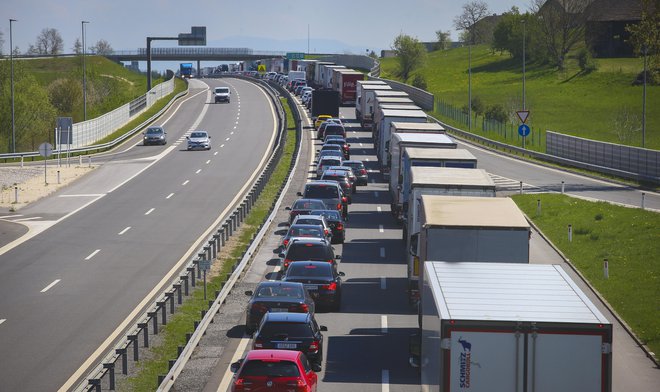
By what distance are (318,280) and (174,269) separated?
8870 mm

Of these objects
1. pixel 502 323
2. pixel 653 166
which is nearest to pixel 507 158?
pixel 653 166

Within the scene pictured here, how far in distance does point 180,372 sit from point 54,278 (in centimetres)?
1382

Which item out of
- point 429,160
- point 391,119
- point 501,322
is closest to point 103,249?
point 429,160

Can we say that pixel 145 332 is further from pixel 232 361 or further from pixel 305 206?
pixel 305 206

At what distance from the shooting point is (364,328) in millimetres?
27250

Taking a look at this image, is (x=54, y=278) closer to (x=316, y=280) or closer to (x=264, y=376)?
(x=316, y=280)

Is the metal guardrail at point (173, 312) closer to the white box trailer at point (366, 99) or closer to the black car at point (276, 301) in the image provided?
the black car at point (276, 301)

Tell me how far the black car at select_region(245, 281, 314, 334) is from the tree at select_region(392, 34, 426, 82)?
145841mm

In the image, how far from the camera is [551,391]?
1374cm

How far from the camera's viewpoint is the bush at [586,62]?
144100mm

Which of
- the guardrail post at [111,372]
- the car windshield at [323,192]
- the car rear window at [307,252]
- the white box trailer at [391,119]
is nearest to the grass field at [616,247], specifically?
the white box trailer at [391,119]

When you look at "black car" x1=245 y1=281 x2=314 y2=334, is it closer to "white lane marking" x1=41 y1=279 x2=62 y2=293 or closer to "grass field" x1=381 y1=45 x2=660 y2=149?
"white lane marking" x1=41 y1=279 x2=62 y2=293

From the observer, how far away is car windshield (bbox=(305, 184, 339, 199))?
44938mm

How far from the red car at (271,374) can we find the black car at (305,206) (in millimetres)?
Answer: 23176
